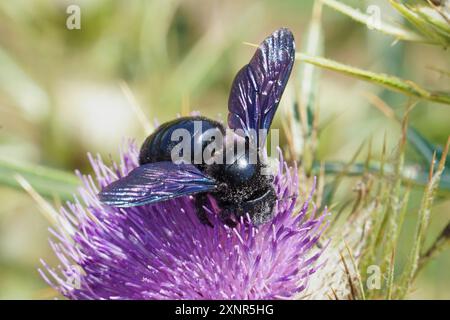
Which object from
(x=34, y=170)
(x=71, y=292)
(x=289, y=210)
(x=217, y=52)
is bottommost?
(x=71, y=292)

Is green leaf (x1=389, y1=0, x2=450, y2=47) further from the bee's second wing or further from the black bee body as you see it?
the bee's second wing

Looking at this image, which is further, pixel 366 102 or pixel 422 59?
pixel 422 59

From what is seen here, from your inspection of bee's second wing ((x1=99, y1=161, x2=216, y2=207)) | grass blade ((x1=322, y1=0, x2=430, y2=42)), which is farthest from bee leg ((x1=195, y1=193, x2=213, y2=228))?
grass blade ((x1=322, y1=0, x2=430, y2=42))

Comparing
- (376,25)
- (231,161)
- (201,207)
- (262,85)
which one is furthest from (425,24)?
(201,207)

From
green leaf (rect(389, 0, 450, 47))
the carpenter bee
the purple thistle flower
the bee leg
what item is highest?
green leaf (rect(389, 0, 450, 47))

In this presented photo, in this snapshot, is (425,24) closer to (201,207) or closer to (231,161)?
(231,161)

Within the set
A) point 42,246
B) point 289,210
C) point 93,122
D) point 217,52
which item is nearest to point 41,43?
point 93,122

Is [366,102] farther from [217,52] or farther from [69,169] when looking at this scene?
[69,169]
